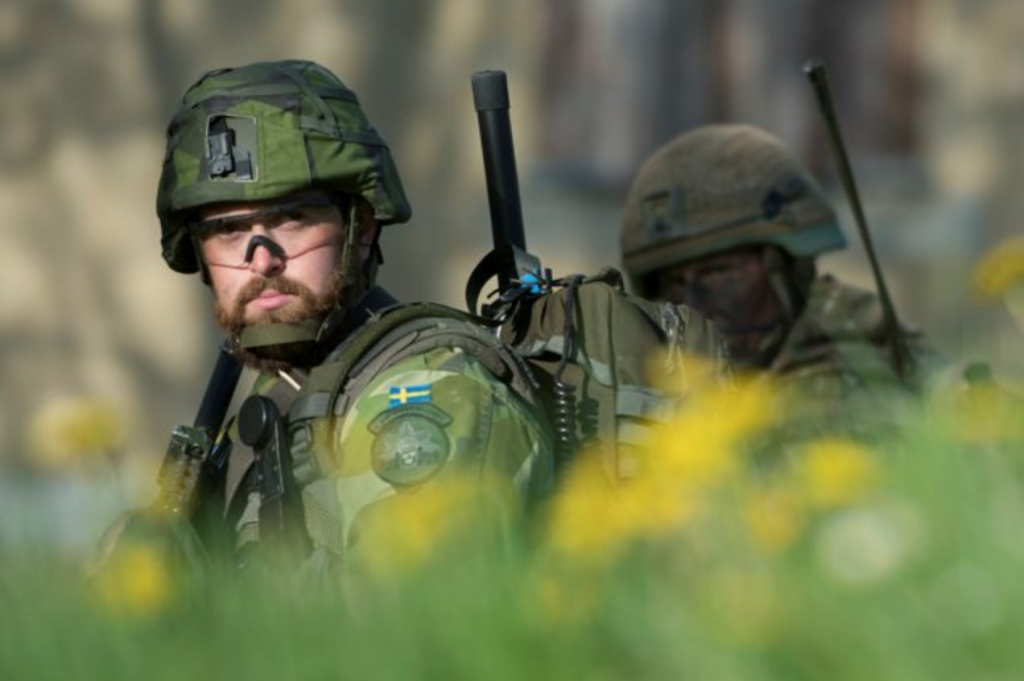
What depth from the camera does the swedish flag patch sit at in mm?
4105

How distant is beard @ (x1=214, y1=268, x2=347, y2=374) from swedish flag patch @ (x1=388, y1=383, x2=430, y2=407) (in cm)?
52

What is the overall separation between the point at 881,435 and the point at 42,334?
6.98 m

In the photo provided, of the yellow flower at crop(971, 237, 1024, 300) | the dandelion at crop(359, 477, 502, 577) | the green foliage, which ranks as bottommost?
the green foliage

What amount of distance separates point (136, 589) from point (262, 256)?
192 cm

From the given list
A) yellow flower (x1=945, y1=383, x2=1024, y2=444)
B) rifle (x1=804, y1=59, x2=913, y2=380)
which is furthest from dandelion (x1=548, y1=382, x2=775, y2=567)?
rifle (x1=804, y1=59, x2=913, y2=380)

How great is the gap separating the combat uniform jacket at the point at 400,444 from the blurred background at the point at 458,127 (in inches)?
272

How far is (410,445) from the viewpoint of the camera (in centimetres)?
402

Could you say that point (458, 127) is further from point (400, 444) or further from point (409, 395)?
point (400, 444)

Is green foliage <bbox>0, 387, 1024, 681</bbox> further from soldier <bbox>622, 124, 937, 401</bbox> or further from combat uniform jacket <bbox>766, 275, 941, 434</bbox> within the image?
soldier <bbox>622, 124, 937, 401</bbox>

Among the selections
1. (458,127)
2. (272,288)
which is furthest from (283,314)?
(458,127)

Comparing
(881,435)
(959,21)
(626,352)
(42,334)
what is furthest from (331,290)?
(959,21)

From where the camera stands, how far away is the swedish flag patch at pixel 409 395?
4105mm

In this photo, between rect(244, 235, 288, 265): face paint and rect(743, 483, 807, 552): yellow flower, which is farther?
rect(244, 235, 288, 265): face paint

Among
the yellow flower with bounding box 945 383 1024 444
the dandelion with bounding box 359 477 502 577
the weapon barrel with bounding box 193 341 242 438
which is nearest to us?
the dandelion with bounding box 359 477 502 577
